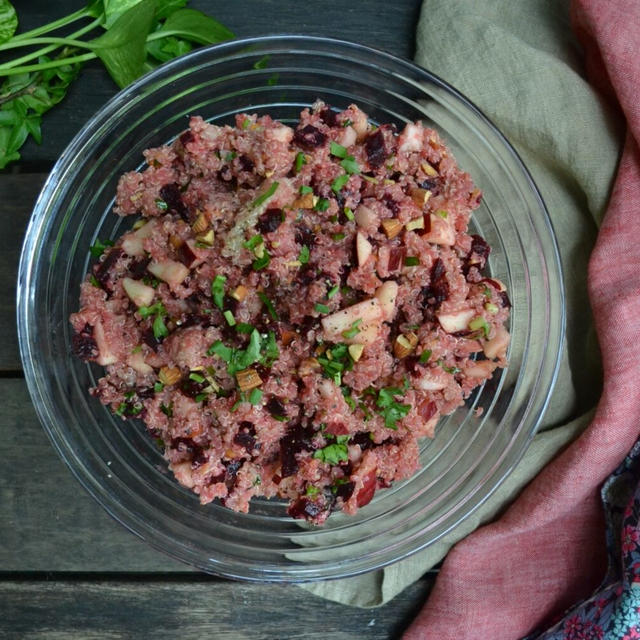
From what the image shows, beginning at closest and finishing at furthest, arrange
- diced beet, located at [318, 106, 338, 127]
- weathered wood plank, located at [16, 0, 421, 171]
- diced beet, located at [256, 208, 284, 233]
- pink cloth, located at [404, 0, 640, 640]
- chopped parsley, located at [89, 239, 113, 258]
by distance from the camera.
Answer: diced beet, located at [256, 208, 284, 233], diced beet, located at [318, 106, 338, 127], chopped parsley, located at [89, 239, 113, 258], pink cloth, located at [404, 0, 640, 640], weathered wood plank, located at [16, 0, 421, 171]

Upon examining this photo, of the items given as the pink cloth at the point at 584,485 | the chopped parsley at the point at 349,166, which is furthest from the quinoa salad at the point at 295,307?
the pink cloth at the point at 584,485

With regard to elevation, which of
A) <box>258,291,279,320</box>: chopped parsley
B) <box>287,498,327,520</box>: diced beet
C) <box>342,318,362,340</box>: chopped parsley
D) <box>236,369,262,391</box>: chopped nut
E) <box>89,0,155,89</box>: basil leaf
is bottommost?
<box>287,498,327,520</box>: diced beet

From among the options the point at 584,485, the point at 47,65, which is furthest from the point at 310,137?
the point at 584,485

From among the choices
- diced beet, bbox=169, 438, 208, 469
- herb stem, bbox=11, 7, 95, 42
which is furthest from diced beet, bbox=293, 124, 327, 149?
herb stem, bbox=11, 7, 95, 42

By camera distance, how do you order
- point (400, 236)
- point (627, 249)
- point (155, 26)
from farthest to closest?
point (155, 26), point (627, 249), point (400, 236)

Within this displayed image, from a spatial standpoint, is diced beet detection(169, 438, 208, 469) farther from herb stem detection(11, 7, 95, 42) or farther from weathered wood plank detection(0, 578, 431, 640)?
herb stem detection(11, 7, 95, 42)

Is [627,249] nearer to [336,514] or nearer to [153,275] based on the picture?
[336,514]

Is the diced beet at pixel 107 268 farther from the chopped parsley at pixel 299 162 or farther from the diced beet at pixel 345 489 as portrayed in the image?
the diced beet at pixel 345 489

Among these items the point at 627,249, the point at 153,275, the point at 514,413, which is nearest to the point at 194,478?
the point at 153,275
